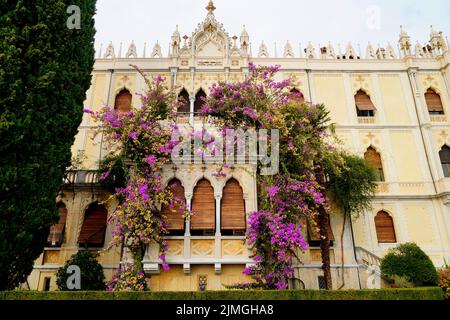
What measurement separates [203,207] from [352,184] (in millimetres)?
7607

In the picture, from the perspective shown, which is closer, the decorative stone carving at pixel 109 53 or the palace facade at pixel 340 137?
the palace facade at pixel 340 137

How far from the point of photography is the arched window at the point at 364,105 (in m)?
22.1

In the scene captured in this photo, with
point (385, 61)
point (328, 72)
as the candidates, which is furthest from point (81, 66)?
point (385, 61)

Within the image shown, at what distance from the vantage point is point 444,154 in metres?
21.1

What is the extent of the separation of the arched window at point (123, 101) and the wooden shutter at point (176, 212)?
8.51 m

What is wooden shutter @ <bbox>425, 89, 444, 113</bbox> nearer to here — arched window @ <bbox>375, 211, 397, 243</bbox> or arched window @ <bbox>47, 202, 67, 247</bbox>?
arched window @ <bbox>375, 211, 397, 243</bbox>

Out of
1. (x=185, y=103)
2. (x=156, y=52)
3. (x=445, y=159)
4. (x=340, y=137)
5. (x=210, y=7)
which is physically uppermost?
(x=210, y=7)

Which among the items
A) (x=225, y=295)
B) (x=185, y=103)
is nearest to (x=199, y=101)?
(x=185, y=103)

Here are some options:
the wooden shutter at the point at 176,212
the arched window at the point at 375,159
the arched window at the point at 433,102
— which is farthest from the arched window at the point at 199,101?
the arched window at the point at 433,102

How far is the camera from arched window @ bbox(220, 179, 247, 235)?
573 inches

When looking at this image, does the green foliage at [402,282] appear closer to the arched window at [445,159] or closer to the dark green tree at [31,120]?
the arched window at [445,159]

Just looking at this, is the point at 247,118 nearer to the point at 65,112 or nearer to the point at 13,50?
the point at 65,112

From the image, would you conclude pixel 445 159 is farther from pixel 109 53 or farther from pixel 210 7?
pixel 109 53

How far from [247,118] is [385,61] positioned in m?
12.9
